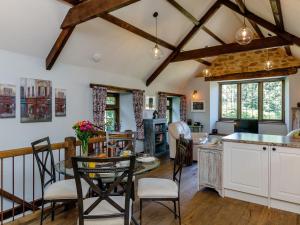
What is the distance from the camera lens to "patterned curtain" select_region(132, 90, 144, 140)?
6207 mm

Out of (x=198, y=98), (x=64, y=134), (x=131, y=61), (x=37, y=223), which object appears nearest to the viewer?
(x=37, y=223)

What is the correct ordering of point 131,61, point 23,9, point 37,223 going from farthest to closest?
point 131,61 → point 23,9 → point 37,223

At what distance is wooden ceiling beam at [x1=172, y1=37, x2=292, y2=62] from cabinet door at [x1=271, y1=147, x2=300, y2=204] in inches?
117

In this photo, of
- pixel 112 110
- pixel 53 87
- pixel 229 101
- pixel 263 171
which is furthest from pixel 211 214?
pixel 229 101

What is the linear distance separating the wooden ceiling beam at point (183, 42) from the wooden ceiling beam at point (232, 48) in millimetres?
144

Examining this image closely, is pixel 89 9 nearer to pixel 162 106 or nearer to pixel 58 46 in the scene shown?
pixel 58 46

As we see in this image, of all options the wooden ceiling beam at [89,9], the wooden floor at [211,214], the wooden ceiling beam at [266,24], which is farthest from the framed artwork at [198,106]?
the wooden ceiling beam at [89,9]

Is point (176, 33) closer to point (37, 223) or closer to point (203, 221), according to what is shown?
point (203, 221)

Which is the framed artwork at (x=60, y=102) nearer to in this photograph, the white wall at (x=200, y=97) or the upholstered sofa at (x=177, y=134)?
the upholstered sofa at (x=177, y=134)

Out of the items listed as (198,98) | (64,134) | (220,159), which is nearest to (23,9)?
(64,134)

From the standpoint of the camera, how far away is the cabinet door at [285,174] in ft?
9.43

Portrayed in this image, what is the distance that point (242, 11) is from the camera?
4.86 meters

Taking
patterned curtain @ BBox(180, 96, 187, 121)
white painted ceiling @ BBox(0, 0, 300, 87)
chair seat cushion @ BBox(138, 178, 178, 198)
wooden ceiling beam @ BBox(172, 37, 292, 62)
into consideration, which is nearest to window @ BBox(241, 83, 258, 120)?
white painted ceiling @ BBox(0, 0, 300, 87)

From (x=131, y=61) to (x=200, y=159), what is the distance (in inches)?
125
